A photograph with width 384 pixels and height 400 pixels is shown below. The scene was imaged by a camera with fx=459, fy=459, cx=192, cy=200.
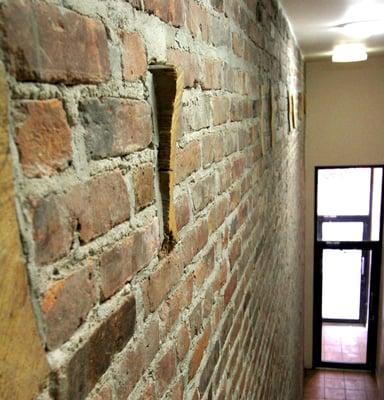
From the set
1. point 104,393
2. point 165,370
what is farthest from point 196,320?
point 104,393

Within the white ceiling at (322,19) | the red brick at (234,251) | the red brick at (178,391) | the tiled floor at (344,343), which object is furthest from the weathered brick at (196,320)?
the tiled floor at (344,343)

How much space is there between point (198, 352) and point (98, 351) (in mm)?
469

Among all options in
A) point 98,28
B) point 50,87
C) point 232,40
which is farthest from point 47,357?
point 232,40

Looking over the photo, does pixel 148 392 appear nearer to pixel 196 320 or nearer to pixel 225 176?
pixel 196 320

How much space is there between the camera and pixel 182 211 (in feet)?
2.93

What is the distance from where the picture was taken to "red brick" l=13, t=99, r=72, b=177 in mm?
432

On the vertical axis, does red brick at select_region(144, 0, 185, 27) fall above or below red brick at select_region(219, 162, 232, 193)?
above

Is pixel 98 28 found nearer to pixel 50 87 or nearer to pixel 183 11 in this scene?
pixel 50 87

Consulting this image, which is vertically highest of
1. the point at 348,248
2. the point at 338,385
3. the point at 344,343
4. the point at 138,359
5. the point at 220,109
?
the point at 220,109

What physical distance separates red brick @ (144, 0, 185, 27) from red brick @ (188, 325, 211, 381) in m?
0.66

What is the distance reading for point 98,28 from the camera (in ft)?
1.85

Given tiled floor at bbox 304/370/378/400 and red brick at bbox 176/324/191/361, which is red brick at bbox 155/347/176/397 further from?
tiled floor at bbox 304/370/378/400

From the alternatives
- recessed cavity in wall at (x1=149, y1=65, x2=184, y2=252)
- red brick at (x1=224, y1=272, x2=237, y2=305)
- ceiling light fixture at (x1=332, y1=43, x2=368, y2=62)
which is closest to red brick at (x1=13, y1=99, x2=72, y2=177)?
recessed cavity in wall at (x1=149, y1=65, x2=184, y2=252)

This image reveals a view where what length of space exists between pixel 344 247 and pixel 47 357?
5463mm
